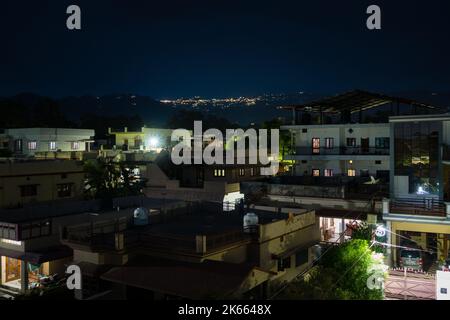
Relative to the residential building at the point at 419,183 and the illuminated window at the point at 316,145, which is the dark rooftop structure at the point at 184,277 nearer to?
the residential building at the point at 419,183

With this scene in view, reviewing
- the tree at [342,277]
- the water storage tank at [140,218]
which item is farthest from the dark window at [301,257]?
the water storage tank at [140,218]

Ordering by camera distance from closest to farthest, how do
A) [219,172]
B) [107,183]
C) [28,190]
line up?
[28,190], [219,172], [107,183]

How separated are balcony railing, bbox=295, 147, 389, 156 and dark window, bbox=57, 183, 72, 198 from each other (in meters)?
19.8

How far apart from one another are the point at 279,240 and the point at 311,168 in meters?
18.4

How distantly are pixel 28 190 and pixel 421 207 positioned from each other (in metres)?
27.1

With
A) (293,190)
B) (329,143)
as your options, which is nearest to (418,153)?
(293,190)

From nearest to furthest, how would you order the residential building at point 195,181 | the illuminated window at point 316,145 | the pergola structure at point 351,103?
the pergola structure at point 351,103 → the residential building at point 195,181 → the illuminated window at point 316,145

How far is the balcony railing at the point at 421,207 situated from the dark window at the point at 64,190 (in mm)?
25381

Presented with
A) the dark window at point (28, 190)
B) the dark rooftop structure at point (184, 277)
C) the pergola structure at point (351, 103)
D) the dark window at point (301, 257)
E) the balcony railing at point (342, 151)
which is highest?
the pergola structure at point (351, 103)

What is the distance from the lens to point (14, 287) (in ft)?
72.0

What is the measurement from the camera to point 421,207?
2188 centimetres

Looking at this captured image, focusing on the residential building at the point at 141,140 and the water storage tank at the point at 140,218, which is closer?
the water storage tank at the point at 140,218

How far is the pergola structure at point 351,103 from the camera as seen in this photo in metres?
34.0

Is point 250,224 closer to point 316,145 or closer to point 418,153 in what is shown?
point 418,153
